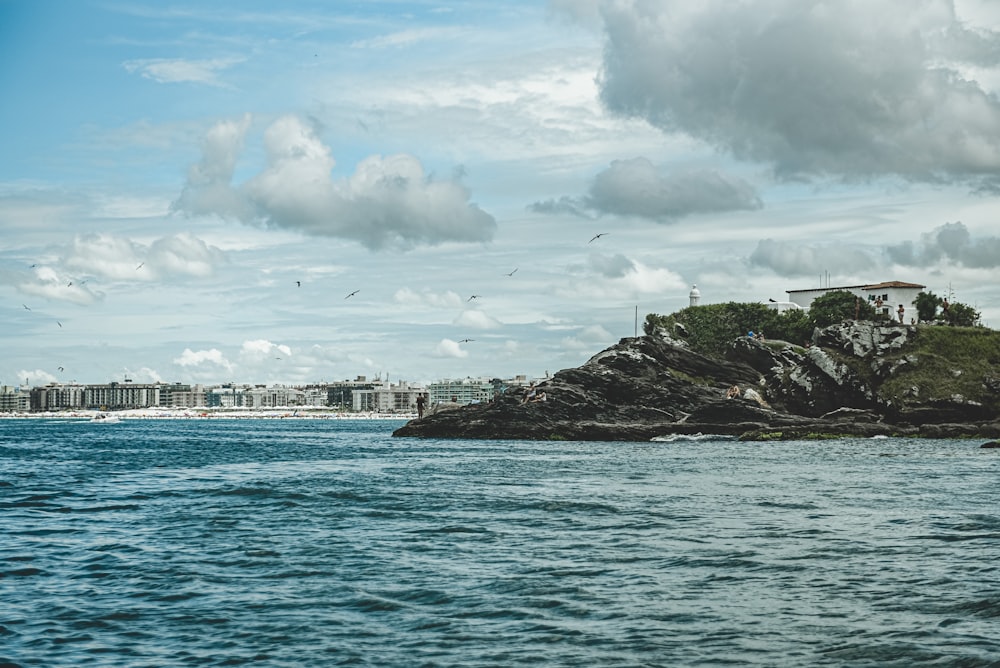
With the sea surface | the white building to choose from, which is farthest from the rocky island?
the sea surface

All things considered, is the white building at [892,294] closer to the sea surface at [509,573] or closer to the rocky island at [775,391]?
the rocky island at [775,391]

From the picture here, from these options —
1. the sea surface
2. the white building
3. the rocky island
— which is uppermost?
the white building

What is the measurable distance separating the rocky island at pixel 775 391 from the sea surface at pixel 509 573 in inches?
2266

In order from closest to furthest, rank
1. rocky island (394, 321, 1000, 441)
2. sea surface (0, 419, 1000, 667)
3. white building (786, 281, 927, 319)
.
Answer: sea surface (0, 419, 1000, 667) < rocky island (394, 321, 1000, 441) < white building (786, 281, 927, 319)

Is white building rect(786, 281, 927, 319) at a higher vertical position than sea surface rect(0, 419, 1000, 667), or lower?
higher

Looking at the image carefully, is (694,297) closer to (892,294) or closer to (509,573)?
(892,294)

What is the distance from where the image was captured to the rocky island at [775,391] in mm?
107062

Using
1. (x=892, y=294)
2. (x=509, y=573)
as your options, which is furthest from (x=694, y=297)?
(x=509, y=573)

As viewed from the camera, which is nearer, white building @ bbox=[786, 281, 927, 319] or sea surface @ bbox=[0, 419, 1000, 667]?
sea surface @ bbox=[0, 419, 1000, 667]

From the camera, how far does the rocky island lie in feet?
351

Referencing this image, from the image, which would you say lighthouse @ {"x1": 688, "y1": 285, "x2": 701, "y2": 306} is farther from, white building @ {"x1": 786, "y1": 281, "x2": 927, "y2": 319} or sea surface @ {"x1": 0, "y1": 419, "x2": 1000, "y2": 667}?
sea surface @ {"x1": 0, "y1": 419, "x2": 1000, "y2": 667}

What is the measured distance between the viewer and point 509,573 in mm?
24547

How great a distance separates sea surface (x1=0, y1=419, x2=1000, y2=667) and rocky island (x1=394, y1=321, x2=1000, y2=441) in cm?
5756

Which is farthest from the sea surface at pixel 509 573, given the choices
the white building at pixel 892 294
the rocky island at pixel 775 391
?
the white building at pixel 892 294
